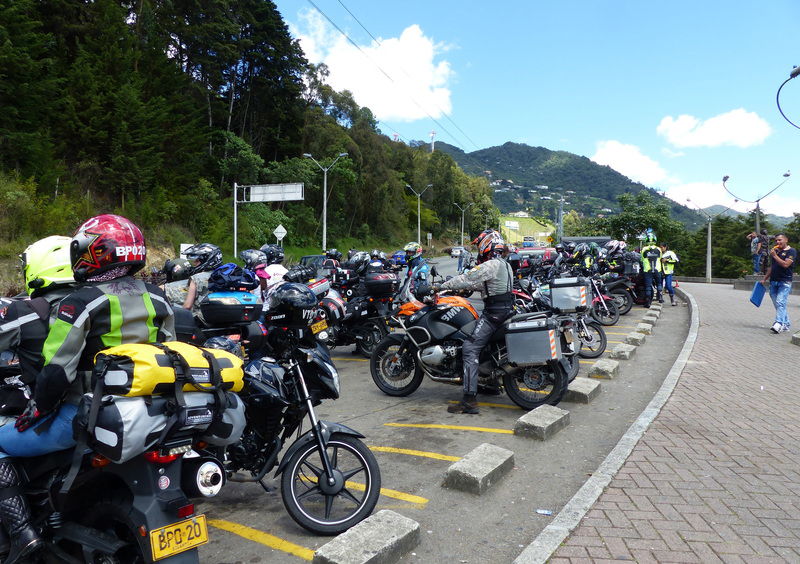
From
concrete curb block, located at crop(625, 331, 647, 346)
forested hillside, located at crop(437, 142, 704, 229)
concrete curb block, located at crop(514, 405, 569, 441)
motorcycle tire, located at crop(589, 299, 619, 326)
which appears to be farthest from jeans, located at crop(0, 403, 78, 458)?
forested hillside, located at crop(437, 142, 704, 229)

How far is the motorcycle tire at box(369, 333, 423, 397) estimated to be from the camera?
6.67 metres

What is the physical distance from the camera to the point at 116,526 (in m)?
2.47

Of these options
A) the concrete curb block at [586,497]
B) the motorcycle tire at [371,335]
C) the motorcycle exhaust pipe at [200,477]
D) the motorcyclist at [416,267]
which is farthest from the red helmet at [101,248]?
the motorcycle tire at [371,335]

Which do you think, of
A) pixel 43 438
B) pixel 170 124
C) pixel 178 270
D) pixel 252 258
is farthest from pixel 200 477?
pixel 170 124

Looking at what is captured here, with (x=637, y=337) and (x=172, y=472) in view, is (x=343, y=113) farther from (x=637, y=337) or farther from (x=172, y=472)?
(x=172, y=472)

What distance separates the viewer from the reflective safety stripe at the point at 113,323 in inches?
97.9

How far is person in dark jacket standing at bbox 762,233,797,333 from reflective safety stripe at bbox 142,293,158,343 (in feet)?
36.8

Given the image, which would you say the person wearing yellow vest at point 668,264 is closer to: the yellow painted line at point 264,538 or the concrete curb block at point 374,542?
the concrete curb block at point 374,542

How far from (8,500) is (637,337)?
374 inches

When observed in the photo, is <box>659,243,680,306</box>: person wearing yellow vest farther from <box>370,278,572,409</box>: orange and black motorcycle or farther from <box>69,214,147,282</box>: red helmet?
<box>69,214,147,282</box>: red helmet

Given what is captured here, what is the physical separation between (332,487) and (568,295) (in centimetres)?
416

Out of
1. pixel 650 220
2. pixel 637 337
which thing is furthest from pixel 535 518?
pixel 650 220

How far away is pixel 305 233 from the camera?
46.0 meters

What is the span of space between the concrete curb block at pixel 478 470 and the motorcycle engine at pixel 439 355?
5.94 feet
